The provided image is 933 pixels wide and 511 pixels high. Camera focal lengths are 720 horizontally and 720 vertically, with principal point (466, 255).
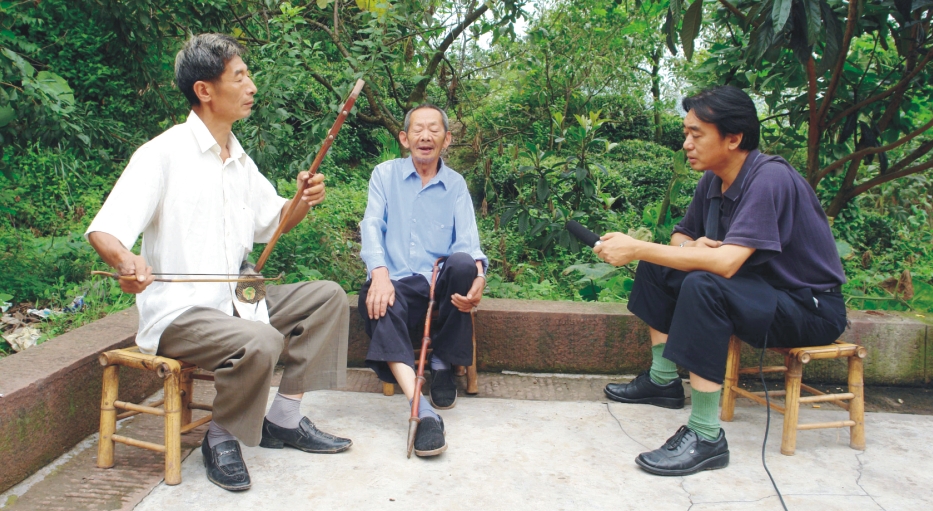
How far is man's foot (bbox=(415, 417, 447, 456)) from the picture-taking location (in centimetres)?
269

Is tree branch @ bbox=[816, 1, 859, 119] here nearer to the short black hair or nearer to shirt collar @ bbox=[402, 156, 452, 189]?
the short black hair

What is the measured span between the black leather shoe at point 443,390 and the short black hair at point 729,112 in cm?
158

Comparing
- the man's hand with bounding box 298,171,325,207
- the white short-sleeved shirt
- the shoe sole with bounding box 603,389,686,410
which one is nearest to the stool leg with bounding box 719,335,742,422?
the shoe sole with bounding box 603,389,686,410

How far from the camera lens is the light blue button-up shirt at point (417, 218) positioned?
3404 mm

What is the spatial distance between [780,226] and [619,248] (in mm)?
620

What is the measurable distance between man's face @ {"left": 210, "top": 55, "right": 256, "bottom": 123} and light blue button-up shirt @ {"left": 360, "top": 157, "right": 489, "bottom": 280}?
869 millimetres

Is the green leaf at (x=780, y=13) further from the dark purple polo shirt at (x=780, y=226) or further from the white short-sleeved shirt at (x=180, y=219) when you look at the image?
the white short-sleeved shirt at (x=180, y=219)

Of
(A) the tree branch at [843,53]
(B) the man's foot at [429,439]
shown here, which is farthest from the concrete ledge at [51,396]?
(A) the tree branch at [843,53]

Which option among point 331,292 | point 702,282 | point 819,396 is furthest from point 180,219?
point 819,396

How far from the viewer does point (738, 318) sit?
275cm

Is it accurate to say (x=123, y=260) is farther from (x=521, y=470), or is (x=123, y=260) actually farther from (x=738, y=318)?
(x=738, y=318)

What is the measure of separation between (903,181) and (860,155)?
2.82 metres

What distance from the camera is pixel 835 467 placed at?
8.94ft

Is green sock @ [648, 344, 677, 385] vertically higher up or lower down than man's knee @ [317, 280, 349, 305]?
lower down
